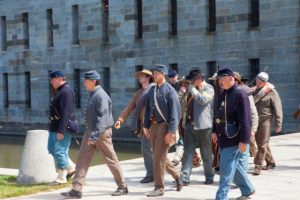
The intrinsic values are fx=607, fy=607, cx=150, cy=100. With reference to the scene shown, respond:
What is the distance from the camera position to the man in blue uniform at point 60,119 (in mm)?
9844

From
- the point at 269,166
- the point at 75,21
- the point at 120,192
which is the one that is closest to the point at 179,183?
the point at 120,192

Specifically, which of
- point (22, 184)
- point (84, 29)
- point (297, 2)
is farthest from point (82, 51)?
point (22, 184)

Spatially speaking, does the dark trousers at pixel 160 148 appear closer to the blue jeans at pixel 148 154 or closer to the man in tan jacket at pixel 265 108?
the blue jeans at pixel 148 154

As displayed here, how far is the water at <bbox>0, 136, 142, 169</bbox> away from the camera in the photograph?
2003cm

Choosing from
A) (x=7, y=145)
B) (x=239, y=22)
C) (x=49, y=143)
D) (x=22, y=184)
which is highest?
(x=239, y=22)

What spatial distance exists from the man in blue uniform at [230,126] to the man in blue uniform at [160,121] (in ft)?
2.55

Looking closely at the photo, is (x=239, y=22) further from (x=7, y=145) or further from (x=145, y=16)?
(x=7, y=145)

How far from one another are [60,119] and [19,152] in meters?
15.1

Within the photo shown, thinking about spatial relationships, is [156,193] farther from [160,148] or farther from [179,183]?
[160,148]

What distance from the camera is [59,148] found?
9.93m

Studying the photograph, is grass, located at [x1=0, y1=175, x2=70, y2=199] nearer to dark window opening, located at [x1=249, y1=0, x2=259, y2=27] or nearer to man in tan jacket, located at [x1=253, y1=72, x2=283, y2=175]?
man in tan jacket, located at [x1=253, y1=72, x2=283, y2=175]

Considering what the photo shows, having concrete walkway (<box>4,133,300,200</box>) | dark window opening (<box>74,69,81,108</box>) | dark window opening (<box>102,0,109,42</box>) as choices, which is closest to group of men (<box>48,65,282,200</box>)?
concrete walkway (<box>4,133,300,200</box>)

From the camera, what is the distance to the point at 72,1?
1174 inches

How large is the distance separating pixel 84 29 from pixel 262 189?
69.0ft
